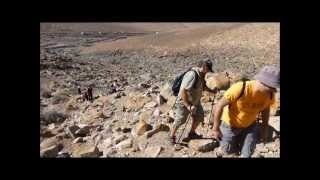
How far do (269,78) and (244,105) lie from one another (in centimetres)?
42

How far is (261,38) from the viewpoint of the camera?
8320 millimetres

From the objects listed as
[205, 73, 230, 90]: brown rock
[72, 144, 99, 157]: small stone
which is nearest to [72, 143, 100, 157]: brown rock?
[72, 144, 99, 157]: small stone

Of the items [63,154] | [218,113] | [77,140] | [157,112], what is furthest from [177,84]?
[63,154]

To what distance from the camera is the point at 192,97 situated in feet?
26.7

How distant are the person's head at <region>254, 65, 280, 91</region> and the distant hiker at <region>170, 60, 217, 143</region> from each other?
25.0 inches

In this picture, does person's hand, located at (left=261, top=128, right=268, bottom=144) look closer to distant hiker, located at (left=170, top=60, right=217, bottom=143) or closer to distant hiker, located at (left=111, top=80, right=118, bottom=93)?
distant hiker, located at (left=170, top=60, right=217, bottom=143)

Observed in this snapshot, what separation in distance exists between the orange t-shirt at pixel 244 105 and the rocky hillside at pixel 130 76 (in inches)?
17.0

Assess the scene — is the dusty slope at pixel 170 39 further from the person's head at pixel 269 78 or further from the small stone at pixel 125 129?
the small stone at pixel 125 129

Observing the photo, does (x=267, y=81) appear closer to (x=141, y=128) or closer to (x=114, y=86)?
(x=141, y=128)

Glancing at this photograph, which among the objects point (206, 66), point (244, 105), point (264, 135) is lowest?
point (264, 135)
